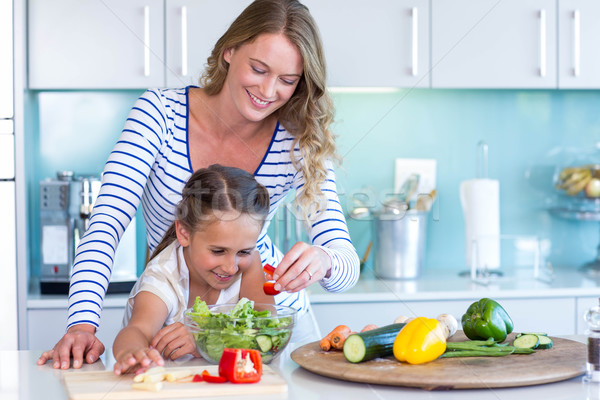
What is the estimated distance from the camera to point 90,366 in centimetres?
120

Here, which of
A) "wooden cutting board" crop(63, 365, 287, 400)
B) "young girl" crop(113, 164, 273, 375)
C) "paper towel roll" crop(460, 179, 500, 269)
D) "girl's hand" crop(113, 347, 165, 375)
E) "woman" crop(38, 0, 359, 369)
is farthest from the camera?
"paper towel roll" crop(460, 179, 500, 269)

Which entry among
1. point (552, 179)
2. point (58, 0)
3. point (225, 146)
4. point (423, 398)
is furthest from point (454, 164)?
point (423, 398)

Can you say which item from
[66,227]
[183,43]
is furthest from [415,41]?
[66,227]

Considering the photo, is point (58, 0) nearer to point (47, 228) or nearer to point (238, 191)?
point (47, 228)

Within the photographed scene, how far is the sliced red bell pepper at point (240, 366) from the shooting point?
3.33 ft

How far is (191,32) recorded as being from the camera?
2412mm

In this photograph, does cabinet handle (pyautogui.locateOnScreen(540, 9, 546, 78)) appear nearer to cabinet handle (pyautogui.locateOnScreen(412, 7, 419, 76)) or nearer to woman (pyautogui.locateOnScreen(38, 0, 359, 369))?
cabinet handle (pyautogui.locateOnScreen(412, 7, 419, 76))

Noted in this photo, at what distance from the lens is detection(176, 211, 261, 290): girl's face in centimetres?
149

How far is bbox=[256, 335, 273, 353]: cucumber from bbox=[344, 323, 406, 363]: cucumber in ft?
0.42

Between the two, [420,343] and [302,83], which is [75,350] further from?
[302,83]

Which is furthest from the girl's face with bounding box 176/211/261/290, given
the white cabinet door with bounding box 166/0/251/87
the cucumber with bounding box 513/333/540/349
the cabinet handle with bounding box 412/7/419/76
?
the cabinet handle with bounding box 412/7/419/76

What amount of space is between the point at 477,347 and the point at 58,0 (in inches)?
75.0

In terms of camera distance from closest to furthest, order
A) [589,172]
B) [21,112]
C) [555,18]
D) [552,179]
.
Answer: [21,112] < [555,18] < [589,172] < [552,179]

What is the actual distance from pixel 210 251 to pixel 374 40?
1.31 metres
